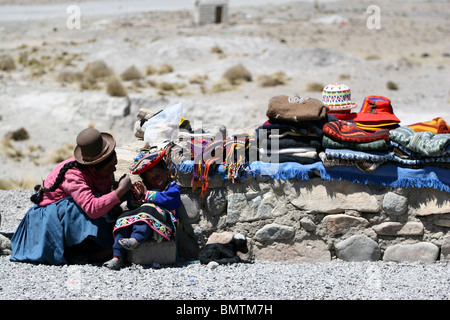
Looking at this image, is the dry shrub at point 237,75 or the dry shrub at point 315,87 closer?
the dry shrub at point 315,87

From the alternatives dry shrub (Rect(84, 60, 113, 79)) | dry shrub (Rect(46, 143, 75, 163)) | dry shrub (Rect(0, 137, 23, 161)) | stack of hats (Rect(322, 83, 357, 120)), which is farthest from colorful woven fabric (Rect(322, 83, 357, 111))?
dry shrub (Rect(84, 60, 113, 79))

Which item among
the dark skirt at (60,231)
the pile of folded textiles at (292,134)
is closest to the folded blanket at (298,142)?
the pile of folded textiles at (292,134)

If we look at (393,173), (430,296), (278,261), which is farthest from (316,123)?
(430,296)

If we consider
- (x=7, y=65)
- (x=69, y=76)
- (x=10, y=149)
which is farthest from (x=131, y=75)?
(x=10, y=149)

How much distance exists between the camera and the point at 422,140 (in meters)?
4.87

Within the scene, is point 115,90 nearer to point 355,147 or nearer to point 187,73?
point 187,73

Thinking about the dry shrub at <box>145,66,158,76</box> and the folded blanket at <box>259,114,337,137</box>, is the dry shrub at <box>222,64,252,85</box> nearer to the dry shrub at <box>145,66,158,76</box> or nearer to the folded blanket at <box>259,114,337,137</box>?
the dry shrub at <box>145,66,158,76</box>

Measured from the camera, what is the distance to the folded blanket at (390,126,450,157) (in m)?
4.79

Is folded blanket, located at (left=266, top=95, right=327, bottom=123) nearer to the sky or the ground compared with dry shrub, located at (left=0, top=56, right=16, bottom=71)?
nearer to the sky

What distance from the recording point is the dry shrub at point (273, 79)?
18906mm

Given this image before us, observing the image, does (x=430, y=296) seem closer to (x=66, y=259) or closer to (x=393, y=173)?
(x=393, y=173)

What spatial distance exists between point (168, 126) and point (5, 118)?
40.6ft

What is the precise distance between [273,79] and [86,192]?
15055 millimetres

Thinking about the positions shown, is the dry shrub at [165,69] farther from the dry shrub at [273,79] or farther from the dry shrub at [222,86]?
the dry shrub at [273,79]
